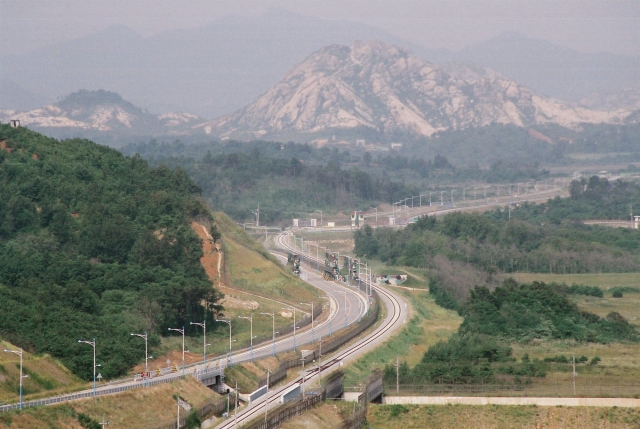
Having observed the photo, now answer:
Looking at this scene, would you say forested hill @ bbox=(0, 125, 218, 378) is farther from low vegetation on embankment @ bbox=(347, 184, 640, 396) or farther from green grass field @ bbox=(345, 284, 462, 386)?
low vegetation on embankment @ bbox=(347, 184, 640, 396)

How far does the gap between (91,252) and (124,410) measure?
139 feet

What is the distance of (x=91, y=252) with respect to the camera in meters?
96.6

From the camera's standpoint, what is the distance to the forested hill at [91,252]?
227ft

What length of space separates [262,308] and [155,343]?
70.0 feet

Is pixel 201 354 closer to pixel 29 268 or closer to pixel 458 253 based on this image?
pixel 29 268

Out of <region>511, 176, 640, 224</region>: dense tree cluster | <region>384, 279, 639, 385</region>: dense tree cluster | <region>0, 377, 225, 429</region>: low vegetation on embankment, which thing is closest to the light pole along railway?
<region>0, 377, 225, 429</region>: low vegetation on embankment

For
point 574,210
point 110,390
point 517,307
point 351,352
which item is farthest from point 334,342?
point 574,210

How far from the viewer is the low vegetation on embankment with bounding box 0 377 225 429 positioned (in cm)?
5116

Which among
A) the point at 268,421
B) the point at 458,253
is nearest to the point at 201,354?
the point at 268,421

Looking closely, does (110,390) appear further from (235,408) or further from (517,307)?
(517,307)

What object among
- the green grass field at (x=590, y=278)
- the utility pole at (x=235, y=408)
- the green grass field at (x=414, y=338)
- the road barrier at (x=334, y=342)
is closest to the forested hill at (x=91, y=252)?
the utility pole at (x=235, y=408)

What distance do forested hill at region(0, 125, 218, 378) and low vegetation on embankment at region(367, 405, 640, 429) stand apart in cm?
1336

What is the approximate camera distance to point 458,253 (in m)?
131

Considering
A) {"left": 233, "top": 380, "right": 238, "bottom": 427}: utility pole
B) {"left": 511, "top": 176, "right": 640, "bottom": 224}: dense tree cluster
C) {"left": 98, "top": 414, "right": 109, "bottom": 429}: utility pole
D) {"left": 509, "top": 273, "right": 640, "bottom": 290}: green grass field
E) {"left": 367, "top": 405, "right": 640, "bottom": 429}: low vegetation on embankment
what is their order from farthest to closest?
1. {"left": 511, "top": 176, "right": 640, "bottom": 224}: dense tree cluster
2. {"left": 509, "top": 273, "right": 640, "bottom": 290}: green grass field
3. {"left": 367, "top": 405, "right": 640, "bottom": 429}: low vegetation on embankment
4. {"left": 233, "top": 380, "right": 238, "bottom": 427}: utility pole
5. {"left": 98, "top": 414, "right": 109, "bottom": 429}: utility pole
